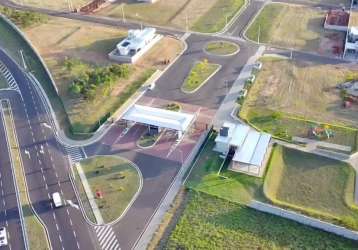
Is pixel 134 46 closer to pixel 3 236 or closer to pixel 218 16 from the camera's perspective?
pixel 218 16

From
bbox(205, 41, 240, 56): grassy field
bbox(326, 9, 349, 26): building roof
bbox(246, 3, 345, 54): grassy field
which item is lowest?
bbox(205, 41, 240, 56): grassy field

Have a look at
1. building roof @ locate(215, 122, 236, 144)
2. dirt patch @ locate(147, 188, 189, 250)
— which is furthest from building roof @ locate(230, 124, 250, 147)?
dirt patch @ locate(147, 188, 189, 250)

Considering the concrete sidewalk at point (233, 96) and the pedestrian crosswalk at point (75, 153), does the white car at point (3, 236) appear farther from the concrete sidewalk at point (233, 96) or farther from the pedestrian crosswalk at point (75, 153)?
the concrete sidewalk at point (233, 96)

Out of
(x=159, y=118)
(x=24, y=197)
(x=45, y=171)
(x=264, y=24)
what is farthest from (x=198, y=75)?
(x=24, y=197)

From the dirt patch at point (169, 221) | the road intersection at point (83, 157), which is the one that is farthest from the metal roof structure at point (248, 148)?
the dirt patch at point (169, 221)

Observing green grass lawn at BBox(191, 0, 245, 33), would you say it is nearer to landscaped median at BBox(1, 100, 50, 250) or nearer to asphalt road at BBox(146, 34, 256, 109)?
asphalt road at BBox(146, 34, 256, 109)

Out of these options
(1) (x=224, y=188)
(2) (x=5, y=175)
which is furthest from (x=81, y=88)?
(1) (x=224, y=188)
